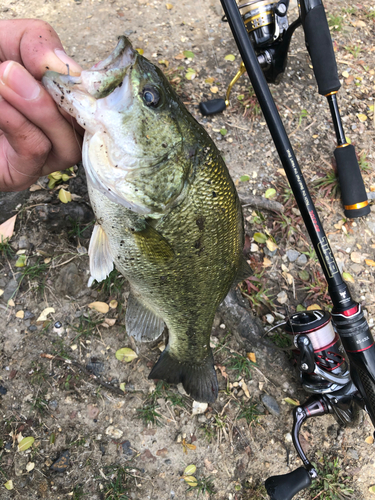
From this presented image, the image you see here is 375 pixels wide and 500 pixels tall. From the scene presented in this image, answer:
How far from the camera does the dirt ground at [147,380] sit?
7.84 ft

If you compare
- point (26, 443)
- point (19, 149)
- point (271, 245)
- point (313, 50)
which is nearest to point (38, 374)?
point (26, 443)

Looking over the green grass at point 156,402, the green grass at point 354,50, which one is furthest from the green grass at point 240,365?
the green grass at point 354,50

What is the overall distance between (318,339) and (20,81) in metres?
2.32

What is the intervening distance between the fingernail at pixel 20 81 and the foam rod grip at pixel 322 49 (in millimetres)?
2383

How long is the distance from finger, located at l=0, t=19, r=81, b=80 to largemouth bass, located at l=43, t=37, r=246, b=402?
0.74ft

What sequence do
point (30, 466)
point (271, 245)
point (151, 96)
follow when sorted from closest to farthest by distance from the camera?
point (151, 96)
point (30, 466)
point (271, 245)

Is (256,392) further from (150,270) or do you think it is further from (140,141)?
(140,141)

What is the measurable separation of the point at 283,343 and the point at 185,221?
167 cm

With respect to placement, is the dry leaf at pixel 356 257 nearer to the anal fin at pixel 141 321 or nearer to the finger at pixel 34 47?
the anal fin at pixel 141 321

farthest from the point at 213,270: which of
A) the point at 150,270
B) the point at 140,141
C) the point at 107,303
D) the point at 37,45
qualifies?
the point at 37,45

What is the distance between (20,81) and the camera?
4.68 ft

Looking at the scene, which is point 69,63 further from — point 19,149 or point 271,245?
point 271,245

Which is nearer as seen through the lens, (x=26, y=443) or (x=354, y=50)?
(x=26, y=443)

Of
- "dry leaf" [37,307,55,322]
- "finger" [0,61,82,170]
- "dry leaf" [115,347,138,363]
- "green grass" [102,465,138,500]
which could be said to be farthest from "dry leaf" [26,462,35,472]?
"finger" [0,61,82,170]
